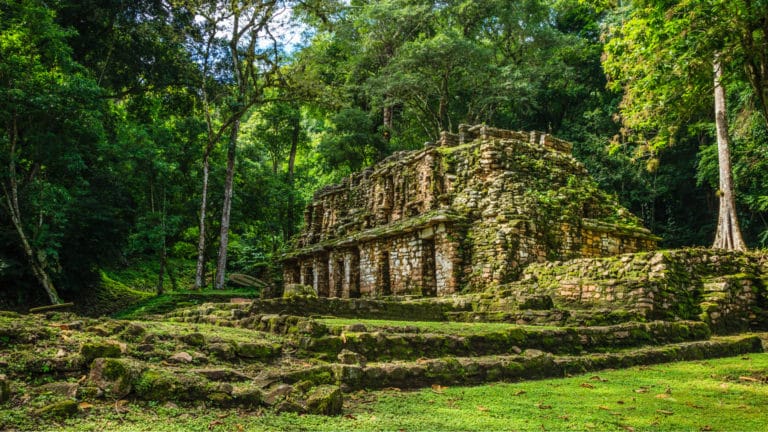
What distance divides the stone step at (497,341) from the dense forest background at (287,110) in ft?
12.8

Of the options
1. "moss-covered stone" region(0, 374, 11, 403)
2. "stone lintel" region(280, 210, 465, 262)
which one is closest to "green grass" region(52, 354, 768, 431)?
"moss-covered stone" region(0, 374, 11, 403)

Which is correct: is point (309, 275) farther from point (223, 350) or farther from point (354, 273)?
point (223, 350)

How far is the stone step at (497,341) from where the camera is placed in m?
6.34

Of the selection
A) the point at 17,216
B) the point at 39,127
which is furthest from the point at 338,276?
the point at 39,127

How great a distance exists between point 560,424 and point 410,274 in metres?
12.0

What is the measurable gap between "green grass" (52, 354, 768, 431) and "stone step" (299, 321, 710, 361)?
101 centimetres

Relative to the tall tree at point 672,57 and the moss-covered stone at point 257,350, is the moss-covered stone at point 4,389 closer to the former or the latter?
the moss-covered stone at point 257,350

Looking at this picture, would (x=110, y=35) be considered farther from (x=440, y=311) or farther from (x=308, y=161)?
(x=440, y=311)

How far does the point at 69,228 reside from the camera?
1766 centimetres

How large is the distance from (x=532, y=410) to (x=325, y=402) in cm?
192

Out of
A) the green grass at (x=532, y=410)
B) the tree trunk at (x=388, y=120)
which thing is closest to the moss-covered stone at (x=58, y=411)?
the green grass at (x=532, y=410)

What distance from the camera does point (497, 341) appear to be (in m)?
7.30

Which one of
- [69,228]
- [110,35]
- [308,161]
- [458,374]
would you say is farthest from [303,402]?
[308,161]

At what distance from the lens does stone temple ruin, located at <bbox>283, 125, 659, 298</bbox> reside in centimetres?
1468
